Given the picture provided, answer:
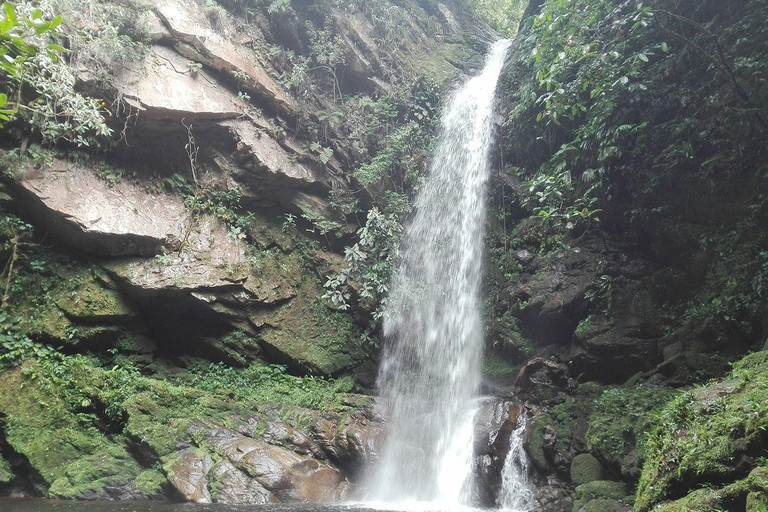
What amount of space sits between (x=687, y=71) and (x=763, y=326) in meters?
5.11

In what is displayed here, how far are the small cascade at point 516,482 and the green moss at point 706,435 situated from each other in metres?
3.21

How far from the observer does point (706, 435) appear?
3.31 meters

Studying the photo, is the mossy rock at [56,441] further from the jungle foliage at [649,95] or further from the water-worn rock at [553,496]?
the jungle foliage at [649,95]

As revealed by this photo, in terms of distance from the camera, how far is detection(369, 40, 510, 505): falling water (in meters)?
7.84

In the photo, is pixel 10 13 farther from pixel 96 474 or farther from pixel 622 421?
pixel 622 421

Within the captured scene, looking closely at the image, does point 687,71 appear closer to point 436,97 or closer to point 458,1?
point 436,97

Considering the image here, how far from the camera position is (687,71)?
8.69 meters

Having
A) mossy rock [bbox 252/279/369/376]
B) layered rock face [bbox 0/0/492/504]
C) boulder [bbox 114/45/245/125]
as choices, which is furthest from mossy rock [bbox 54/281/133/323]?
boulder [bbox 114/45/245/125]

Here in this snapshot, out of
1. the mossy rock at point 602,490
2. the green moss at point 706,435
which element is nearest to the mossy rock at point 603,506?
the mossy rock at point 602,490

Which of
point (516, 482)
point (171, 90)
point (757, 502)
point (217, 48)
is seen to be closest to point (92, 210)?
point (171, 90)

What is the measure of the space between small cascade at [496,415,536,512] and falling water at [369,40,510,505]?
59 cm

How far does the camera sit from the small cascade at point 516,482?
265 inches

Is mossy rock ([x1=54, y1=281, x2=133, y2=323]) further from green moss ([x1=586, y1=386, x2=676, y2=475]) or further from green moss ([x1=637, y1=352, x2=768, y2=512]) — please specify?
green moss ([x1=637, y1=352, x2=768, y2=512])

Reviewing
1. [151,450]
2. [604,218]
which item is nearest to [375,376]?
[151,450]
